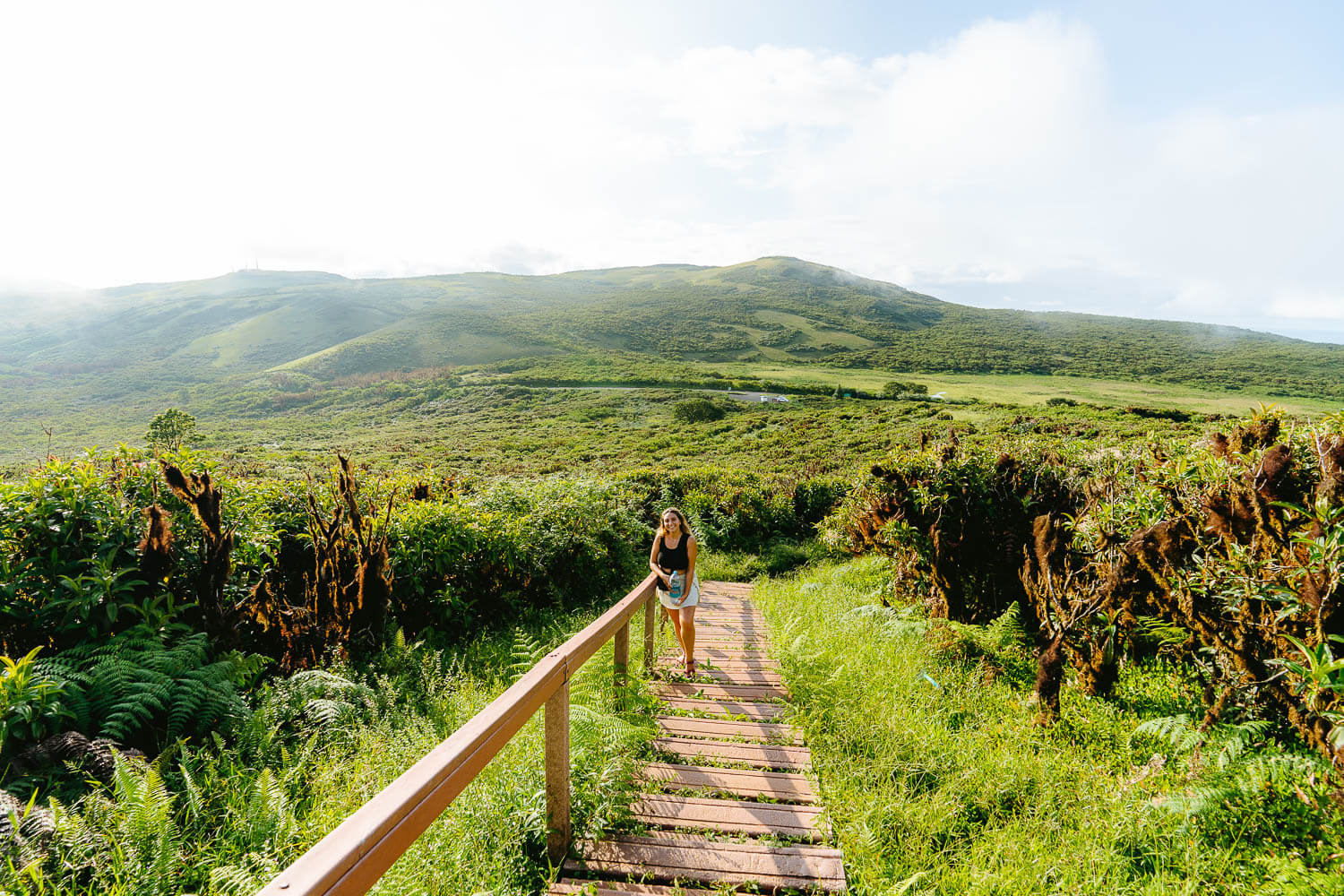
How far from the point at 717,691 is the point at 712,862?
6.15 ft

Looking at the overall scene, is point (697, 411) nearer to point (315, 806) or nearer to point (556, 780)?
point (315, 806)

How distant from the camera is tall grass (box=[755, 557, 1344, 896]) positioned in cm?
245

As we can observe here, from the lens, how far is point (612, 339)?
122 metres

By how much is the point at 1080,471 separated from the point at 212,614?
7.77 m

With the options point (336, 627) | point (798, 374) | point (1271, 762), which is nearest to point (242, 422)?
point (798, 374)

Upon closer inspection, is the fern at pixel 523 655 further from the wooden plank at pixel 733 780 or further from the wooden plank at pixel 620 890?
the wooden plank at pixel 620 890

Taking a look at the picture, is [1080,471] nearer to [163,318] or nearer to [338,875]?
[338,875]

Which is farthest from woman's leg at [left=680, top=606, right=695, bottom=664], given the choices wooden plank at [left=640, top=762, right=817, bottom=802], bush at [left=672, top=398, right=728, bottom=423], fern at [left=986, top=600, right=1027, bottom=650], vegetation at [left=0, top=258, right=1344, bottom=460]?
vegetation at [left=0, top=258, right=1344, bottom=460]

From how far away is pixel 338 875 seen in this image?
1.22m

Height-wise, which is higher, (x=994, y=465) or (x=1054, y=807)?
(x=994, y=465)

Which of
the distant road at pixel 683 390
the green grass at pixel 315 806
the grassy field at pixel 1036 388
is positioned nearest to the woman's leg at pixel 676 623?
the green grass at pixel 315 806

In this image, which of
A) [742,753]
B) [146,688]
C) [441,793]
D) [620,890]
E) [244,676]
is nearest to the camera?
[441,793]

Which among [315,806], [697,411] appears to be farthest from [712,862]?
[697,411]

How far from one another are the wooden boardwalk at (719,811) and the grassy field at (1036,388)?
6819 cm
